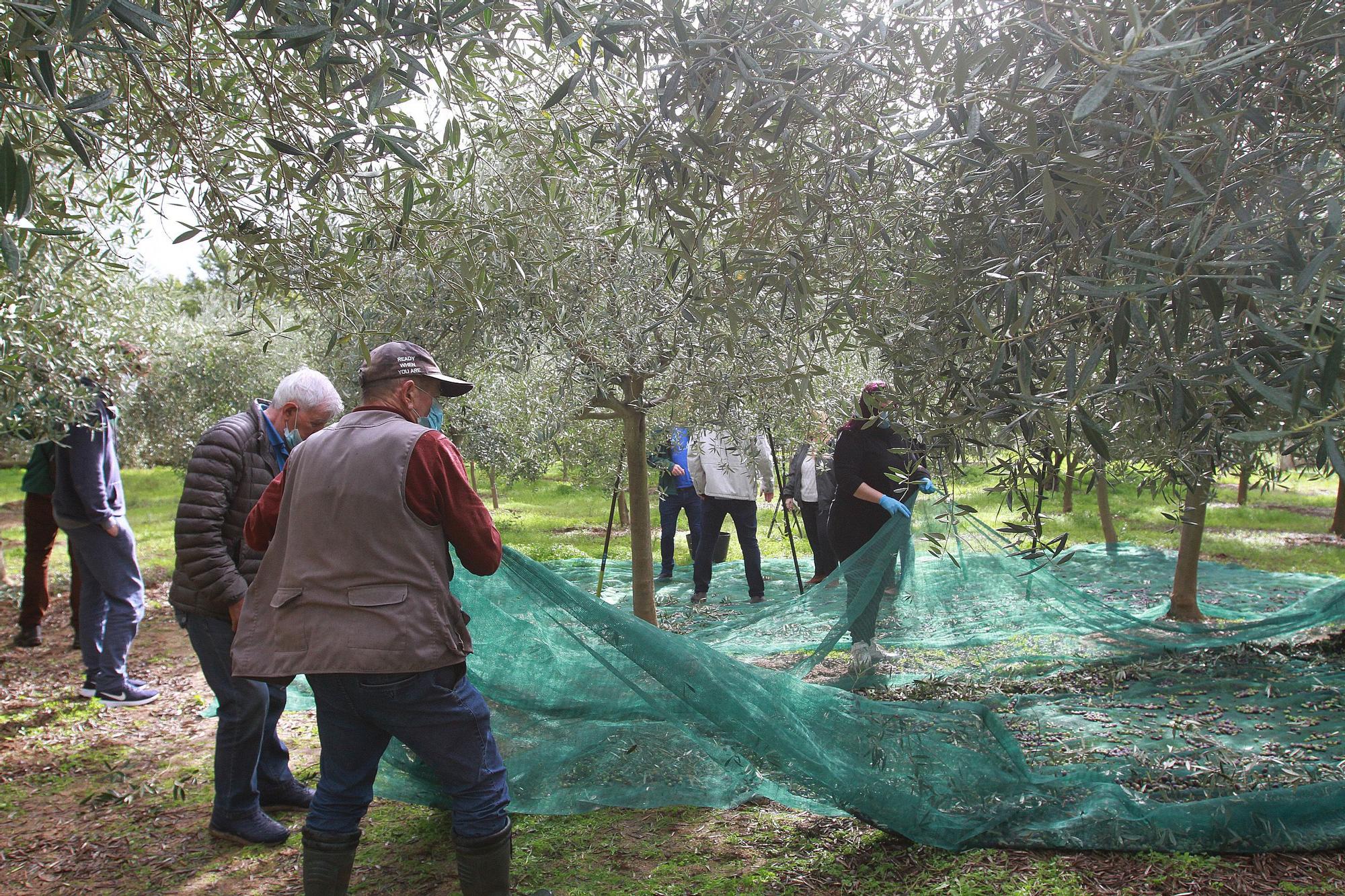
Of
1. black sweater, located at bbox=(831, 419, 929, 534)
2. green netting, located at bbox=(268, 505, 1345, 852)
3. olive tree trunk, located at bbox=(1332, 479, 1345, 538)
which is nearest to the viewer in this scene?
green netting, located at bbox=(268, 505, 1345, 852)

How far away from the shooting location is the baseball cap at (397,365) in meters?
3.11

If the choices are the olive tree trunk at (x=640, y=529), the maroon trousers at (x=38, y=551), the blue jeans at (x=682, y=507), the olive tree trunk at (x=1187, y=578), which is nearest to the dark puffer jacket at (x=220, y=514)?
the olive tree trunk at (x=640, y=529)

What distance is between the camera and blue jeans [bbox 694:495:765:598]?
8.89 m

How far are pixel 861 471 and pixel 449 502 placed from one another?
390cm

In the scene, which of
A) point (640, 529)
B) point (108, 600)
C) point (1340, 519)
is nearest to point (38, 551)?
point (108, 600)

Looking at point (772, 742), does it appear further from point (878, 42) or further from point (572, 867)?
point (878, 42)

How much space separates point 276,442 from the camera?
13.4 feet

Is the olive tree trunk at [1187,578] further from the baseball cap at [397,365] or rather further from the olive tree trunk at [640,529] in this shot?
the baseball cap at [397,365]

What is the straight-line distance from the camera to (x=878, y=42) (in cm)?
270

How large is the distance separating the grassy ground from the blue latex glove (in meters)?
1.61

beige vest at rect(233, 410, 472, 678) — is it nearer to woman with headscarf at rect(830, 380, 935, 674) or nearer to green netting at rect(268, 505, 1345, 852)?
green netting at rect(268, 505, 1345, 852)

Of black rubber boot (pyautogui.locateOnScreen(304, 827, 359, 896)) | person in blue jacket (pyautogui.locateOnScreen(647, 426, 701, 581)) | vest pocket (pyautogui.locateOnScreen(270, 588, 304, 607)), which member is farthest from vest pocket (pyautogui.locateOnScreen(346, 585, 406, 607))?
person in blue jacket (pyautogui.locateOnScreen(647, 426, 701, 581))

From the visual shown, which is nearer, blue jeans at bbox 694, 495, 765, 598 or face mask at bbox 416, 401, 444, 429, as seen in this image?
face mask at bbox 416, 401, 444, 429

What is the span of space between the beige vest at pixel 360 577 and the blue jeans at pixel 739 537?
237 inches
